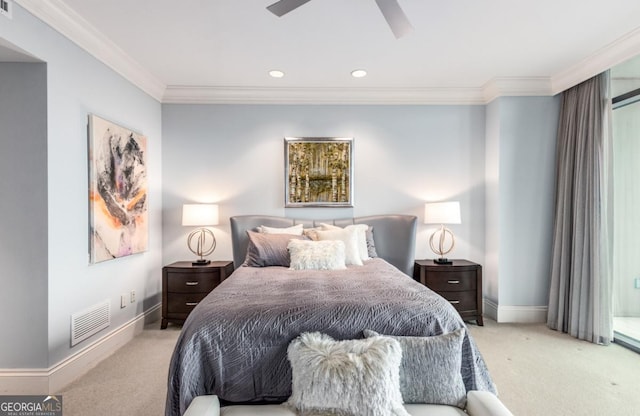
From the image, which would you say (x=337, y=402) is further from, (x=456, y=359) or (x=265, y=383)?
(x=456, y=359)

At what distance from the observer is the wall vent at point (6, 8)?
1.97 m

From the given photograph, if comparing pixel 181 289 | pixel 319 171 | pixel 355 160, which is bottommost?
pixel 181 289

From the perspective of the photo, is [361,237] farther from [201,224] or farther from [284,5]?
[284,5]

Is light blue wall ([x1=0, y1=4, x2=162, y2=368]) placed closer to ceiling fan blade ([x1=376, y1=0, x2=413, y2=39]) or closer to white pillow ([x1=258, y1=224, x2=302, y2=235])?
white pillow ([x1=258, y1=224, x2=302, y2=235])

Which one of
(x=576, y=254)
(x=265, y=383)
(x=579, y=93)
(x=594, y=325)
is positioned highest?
(x=579, y=93)

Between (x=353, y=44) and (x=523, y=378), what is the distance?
2.94 m

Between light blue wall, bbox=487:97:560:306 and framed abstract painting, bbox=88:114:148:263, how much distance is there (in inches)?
151

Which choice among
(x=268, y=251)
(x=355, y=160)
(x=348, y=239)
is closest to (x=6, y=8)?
(x=268, y=251)

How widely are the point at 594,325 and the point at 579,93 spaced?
2253 mm

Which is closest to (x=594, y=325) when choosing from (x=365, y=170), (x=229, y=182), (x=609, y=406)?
(x=609, y=406)

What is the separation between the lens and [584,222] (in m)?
3.20

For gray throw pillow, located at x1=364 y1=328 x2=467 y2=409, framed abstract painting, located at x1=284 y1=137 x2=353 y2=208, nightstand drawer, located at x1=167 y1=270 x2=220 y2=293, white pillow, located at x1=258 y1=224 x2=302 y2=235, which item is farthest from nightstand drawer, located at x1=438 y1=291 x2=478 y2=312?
nightstand drawer, located at x1=167 y1=270 x2=220 y2=293

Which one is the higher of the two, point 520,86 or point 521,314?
point 520,86

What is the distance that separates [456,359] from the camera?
158 cm
